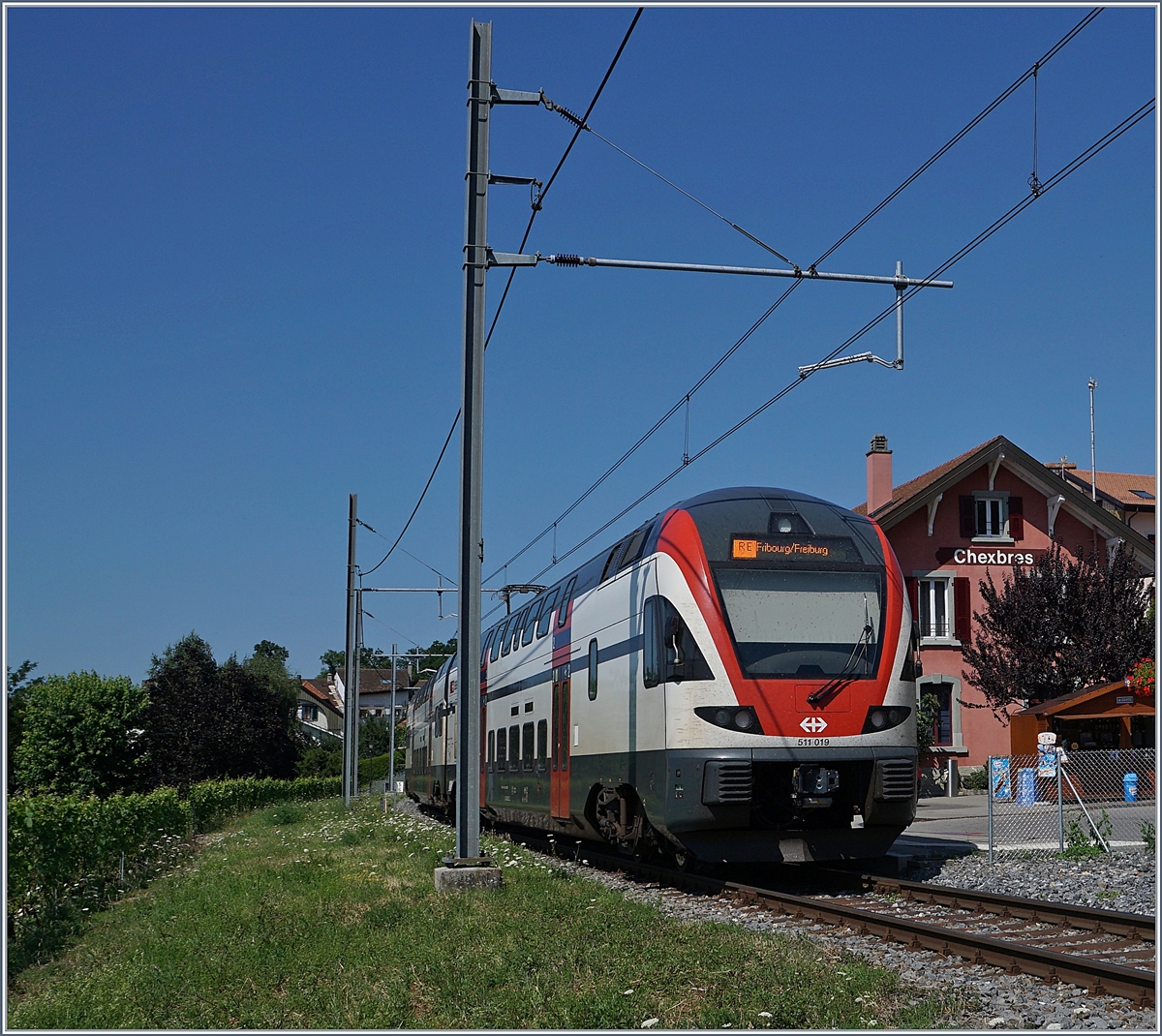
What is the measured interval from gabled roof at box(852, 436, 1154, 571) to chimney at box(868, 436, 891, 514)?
353 mm

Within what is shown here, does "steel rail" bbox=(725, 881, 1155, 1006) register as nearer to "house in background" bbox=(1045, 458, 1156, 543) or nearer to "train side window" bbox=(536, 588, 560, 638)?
"train side window" bbox=(536, 588, 560, 638)

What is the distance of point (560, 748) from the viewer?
55.0ft

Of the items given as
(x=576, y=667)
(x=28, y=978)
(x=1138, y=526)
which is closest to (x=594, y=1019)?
(x=28, y=978)

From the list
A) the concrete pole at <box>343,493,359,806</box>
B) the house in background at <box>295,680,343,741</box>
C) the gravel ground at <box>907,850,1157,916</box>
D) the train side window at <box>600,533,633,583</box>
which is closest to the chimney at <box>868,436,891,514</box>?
the concrete pole at <box>343,493,359,806</box>

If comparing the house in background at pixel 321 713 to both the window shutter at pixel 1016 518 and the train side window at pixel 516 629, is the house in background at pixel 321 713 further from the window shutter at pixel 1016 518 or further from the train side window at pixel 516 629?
the train side window at pixel 516 629

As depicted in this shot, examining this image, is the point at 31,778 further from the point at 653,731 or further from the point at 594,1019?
the point at 594,1019

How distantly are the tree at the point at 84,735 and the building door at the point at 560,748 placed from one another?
4076 cm

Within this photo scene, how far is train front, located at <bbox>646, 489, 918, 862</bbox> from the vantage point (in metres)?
11.9

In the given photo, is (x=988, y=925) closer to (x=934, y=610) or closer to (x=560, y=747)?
(x=560, y=747)

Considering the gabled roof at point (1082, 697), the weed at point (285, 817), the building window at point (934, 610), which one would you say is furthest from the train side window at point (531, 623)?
the building window at point (934, 610)

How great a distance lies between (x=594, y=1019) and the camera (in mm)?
6754

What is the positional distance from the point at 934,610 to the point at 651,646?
25.9 meters

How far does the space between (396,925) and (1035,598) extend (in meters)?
26.5

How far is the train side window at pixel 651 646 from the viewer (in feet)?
40.7
